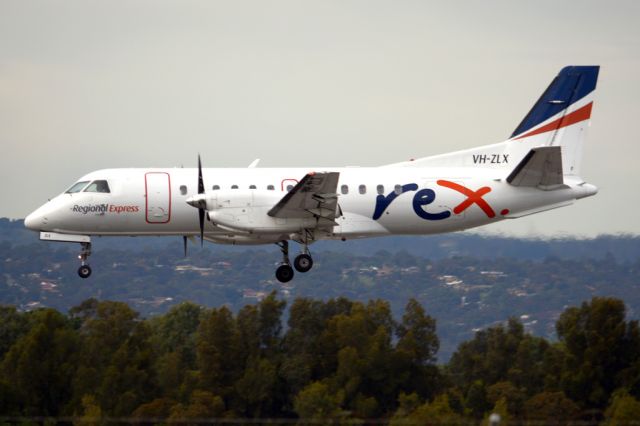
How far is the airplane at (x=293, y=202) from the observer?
112 ft

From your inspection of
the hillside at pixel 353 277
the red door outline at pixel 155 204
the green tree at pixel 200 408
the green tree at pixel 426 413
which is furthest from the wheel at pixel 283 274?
the hillside at pixel 353 277

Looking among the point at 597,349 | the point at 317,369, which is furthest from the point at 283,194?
the point at 597,349

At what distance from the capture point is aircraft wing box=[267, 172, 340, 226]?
32.8 m

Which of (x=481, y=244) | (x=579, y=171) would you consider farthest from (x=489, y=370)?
(x=481, y=244)

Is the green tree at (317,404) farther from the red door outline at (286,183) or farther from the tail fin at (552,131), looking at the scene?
the red door outline at (286,183)

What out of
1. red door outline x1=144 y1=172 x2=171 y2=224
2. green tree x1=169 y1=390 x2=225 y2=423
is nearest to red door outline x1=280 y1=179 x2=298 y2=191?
red door outline x1=144 y1=172 x2=171 y2=224

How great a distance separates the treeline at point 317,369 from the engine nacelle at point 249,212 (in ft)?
49.4

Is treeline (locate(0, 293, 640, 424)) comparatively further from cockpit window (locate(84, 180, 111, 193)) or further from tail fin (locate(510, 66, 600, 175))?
cockpit window (locate(84, 180, 111, 193))

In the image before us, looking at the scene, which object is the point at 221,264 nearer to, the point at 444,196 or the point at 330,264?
the point at 330,264

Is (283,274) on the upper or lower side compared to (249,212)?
lower

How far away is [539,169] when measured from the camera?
35625 millimetres

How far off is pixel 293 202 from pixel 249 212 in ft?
4.32

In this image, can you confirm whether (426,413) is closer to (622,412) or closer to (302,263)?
(622,412)

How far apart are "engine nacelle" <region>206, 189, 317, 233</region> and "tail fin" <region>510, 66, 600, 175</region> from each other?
8402mm
